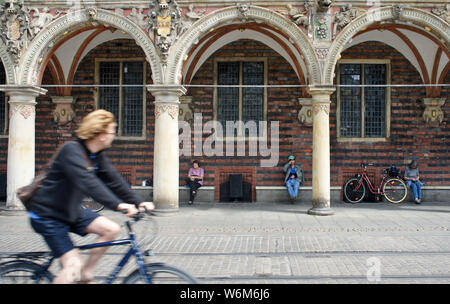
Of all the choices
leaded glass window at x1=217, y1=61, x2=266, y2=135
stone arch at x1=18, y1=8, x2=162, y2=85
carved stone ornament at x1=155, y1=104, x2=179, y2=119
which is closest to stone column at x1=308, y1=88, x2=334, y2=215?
leaded glass window at x1=217, y1=61, x2=266, y2=135

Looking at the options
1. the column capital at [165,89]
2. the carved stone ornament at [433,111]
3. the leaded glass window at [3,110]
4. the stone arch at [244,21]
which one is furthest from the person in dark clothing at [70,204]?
the carved stone ornament at [433,111]

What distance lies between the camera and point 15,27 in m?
12.3

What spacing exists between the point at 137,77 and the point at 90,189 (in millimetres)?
12231

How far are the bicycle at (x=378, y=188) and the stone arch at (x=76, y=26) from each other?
23.1 feet

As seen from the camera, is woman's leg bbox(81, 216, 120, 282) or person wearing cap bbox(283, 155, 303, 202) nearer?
woman's leg bbox(81, 216, 120, 282)

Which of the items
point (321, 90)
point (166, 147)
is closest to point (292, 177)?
point (321, 90)

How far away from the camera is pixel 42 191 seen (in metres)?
3.75

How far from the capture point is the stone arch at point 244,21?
39.7 ft

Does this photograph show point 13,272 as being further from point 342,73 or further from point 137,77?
point 342,73

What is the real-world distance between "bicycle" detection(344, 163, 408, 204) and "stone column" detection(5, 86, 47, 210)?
9.59 metres

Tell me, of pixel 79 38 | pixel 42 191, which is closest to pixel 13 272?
pixel 42 191

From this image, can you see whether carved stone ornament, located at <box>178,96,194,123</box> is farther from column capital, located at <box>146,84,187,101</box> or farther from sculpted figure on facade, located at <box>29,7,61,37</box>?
sculpted figure on facade, located at <box>29,7,61,37</box>

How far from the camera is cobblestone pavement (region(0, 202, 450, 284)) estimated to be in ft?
21.3

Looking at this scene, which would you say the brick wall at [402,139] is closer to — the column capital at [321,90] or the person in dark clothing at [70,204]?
the column capital at [321,90]
